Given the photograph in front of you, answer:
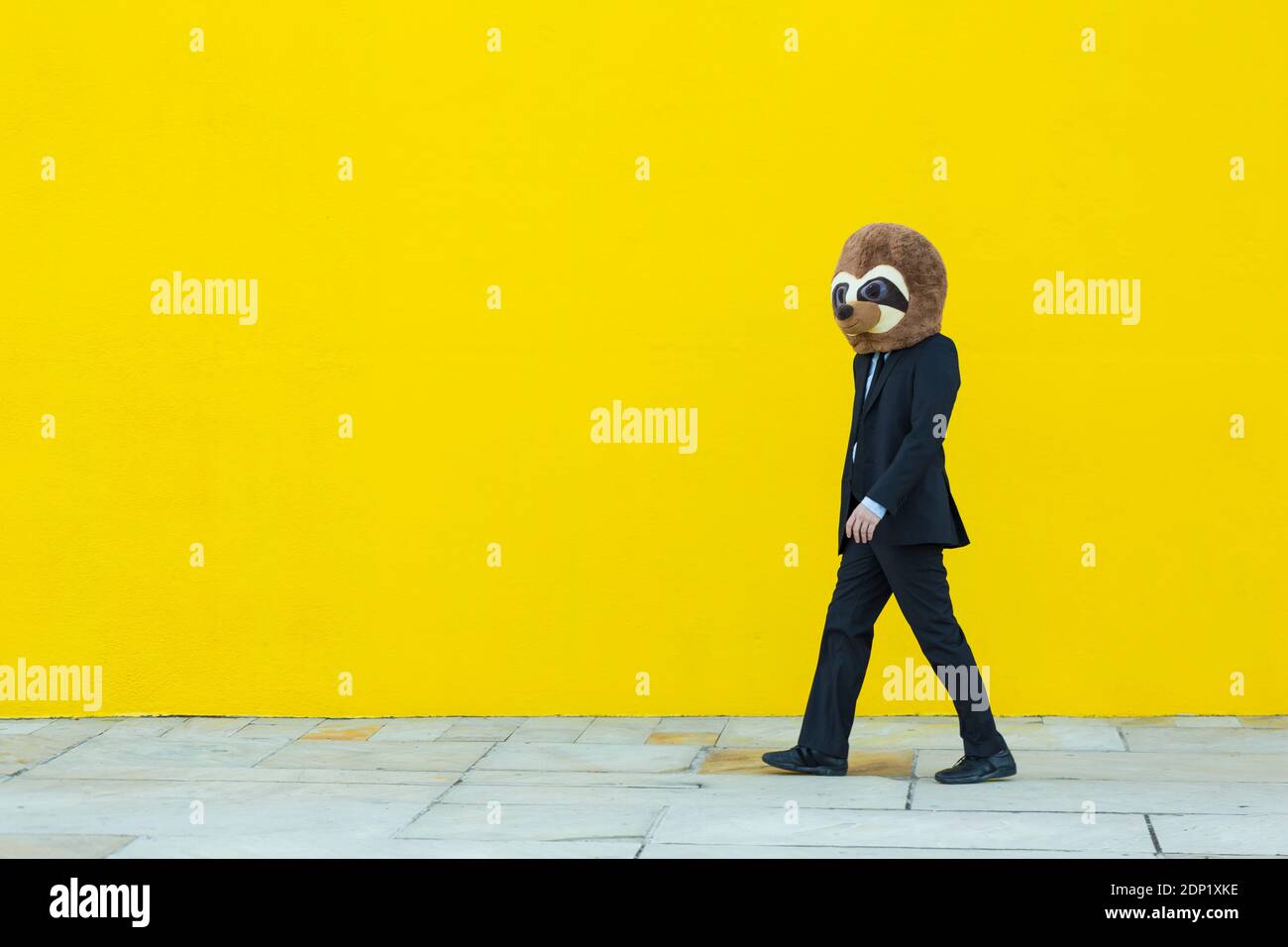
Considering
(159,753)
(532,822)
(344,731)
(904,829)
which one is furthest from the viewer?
(344,731)

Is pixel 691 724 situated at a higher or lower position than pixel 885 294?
lower

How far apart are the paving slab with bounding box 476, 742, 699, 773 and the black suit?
21.9 inches

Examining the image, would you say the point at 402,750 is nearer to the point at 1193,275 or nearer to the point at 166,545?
the point at 166,545

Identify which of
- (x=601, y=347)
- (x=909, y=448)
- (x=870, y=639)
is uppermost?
(x=601, y=347)

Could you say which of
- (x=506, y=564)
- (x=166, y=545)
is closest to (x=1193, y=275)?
(x=506, y=564)

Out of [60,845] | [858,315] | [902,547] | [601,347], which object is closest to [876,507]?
[902,547]

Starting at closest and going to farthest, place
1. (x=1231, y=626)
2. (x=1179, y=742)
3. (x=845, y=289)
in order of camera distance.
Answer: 1. (x=845, y=289)
2. (x=1179, y=742)
3. (x=1231, y=626)

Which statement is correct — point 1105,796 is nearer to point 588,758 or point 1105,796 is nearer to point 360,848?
point 588,758

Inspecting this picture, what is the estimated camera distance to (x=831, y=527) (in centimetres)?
640

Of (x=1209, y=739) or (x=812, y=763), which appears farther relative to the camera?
(x=1209, y=739)

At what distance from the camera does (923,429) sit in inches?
202

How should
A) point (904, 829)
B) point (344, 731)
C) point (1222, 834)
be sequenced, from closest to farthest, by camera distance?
1. point (1222, 834)
2. point (904, 829)
3. point (344, 731)

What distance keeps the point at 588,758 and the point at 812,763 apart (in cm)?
89

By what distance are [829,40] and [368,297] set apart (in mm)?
2181
